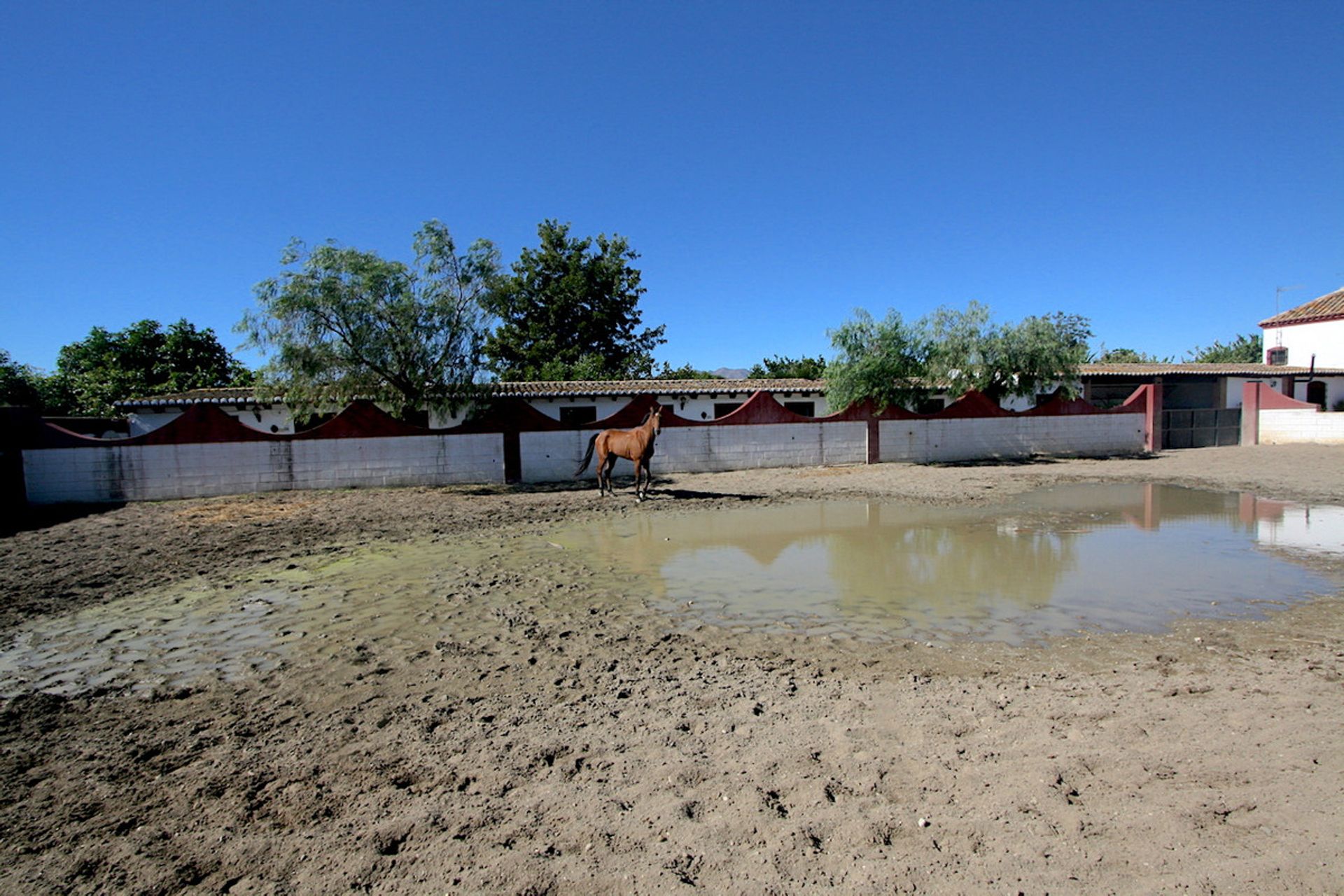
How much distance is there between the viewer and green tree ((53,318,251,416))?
2877cm

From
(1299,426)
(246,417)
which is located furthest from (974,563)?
(1299,426)

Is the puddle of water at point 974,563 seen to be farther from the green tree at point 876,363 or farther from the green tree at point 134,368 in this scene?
the green tree at point 134,368

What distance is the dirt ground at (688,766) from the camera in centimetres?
277

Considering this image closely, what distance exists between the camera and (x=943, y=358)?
21.8 meters

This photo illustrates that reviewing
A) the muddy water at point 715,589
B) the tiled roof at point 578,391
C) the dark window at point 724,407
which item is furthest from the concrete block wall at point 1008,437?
the muddy water at point 715,589

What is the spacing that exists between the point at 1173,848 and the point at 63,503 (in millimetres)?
19663

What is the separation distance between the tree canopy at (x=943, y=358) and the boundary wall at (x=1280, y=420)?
8.60 metres

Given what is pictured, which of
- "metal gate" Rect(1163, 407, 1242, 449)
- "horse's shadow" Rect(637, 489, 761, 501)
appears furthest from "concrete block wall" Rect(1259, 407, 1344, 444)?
"horse's shadow" Rect(637, 489, 761, 501)

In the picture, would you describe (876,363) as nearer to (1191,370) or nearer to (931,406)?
(931,406)

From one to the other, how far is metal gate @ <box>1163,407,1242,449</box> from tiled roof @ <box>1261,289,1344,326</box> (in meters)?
14.6

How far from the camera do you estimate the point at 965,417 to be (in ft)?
72.2

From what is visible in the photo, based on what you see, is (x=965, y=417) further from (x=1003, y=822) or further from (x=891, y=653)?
(x=1003, y=822)

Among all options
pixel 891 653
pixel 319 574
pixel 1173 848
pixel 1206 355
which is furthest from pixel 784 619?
pixel 1206 355

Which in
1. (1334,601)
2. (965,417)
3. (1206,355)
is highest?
(1206,355)
